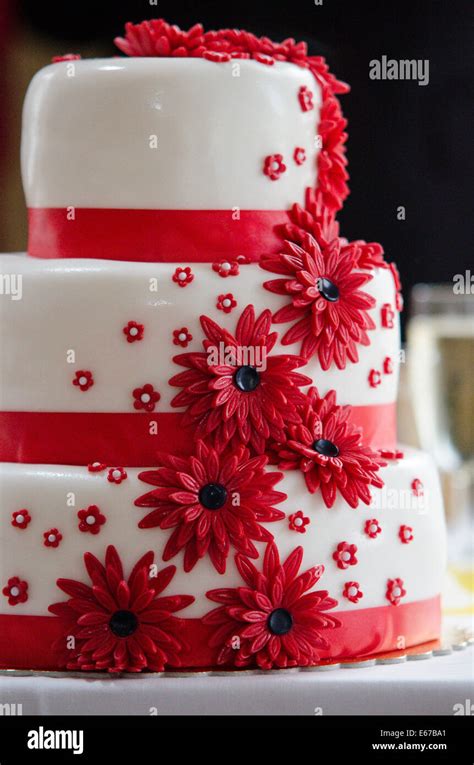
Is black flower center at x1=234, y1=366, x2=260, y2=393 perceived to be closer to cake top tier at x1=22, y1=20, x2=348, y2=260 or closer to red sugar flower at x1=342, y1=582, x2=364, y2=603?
cake top tier at x1=22, y1=20, x2=348, y2=260

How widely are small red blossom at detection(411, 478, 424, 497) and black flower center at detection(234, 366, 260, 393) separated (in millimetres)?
353

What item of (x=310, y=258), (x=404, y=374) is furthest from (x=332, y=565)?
(x=404, y=374)

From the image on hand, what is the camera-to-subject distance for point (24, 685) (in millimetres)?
1760

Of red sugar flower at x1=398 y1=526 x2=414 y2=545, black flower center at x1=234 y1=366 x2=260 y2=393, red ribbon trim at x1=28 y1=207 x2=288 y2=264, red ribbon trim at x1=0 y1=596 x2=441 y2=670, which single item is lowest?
red ribbon trim at x1=0 y1=596 x2=441 y2=670

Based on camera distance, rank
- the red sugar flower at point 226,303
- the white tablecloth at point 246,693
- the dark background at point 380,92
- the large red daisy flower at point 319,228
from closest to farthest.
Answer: the white tablecloth at point 246,693, the red sugar flower at point 226,303, the large red daisy flower at point 319,228, the dark background at point 380,92

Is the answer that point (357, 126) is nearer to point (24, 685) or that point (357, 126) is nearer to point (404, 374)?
point (404, 374)

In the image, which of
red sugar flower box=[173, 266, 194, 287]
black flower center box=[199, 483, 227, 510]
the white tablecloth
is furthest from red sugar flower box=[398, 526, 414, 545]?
red sugar flower box=[173, 266, 194, 287]

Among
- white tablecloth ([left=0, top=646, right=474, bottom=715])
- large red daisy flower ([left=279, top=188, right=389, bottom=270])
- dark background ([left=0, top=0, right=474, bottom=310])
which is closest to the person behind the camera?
white tablecloth ([left=0, top=646, right=474, bottom=715])

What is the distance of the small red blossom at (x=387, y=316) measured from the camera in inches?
78.0

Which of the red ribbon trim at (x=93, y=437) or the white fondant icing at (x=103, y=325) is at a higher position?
the white fondant icing at (x=103, y=325)

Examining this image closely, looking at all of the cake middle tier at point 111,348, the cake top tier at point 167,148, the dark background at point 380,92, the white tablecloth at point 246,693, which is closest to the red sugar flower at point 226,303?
the cake middle tier at point 111,348

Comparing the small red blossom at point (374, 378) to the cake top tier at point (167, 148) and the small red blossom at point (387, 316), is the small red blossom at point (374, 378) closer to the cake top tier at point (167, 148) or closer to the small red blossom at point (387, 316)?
the small red blossom at point (387, 316)

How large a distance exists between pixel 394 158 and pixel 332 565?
169 centimetres

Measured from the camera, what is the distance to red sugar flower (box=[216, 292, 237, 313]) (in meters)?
1.84
